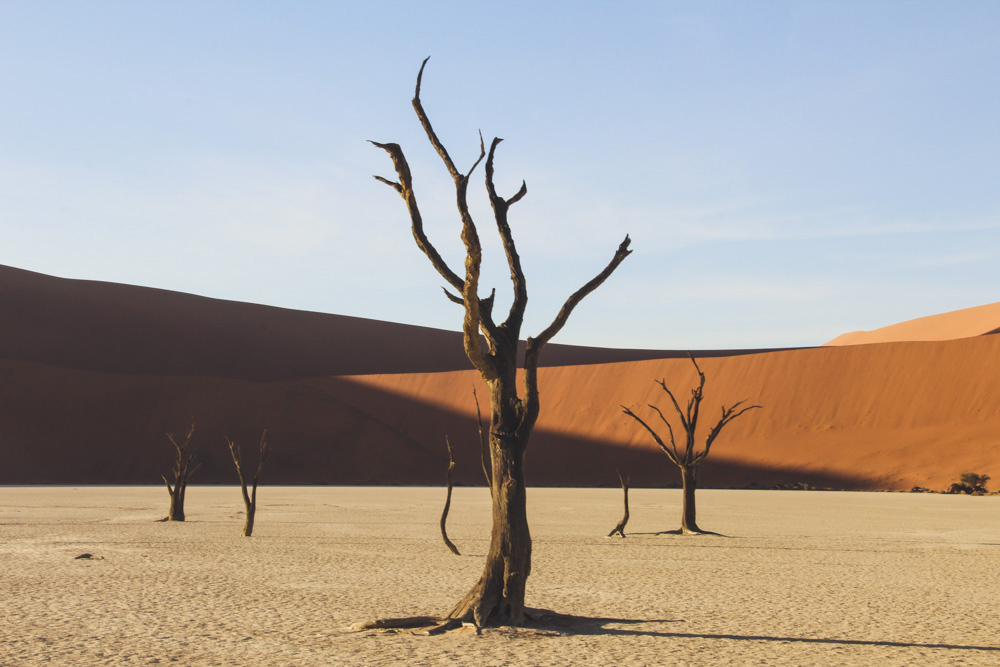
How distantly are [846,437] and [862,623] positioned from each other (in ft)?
118

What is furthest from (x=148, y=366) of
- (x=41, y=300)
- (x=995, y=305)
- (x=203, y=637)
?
(x=995, y=305)

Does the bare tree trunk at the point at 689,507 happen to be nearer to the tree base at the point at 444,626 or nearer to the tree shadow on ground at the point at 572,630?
the tree shadow on ground at the point at 572,630

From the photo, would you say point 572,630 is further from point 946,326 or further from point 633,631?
point 946,326

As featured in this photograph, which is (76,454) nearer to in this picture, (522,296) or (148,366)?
(148,366)

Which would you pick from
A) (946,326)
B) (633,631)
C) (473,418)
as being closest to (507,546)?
(633,631)

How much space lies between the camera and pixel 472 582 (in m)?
9.88

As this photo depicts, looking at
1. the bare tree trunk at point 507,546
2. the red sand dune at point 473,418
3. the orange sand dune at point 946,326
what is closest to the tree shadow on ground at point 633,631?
the bare tree trunk at point 507,546

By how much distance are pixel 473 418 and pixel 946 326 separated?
71030 millimetres

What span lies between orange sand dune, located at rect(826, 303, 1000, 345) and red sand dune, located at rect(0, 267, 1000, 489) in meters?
49.7

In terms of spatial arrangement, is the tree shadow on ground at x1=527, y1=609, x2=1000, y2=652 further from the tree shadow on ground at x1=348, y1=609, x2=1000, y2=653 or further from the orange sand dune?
the orange sand dune

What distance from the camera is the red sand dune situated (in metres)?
39.8

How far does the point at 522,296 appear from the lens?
7316 millimetres

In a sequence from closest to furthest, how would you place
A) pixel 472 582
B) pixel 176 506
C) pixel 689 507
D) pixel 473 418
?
pixel 472 582
pixel 689 507
pixel 176 506
pixel 473 418

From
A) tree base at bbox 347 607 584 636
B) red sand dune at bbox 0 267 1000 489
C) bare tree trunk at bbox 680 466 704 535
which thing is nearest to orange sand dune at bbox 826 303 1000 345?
red sand dune at bbox 0 267 1000 489
